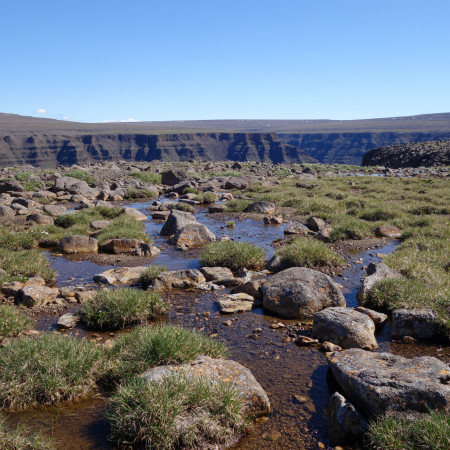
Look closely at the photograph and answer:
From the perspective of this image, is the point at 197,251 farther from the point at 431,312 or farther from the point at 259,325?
the point at 431,312

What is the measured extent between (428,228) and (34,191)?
89.7 ft

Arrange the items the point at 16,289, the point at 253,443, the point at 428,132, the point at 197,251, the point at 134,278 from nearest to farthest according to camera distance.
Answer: the point at 253,443
the point at 16,289
the point at 134,278
the point at 197,251
the point at 428,132

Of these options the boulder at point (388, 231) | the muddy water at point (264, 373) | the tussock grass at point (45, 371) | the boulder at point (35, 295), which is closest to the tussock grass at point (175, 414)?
the muddy water at point (264, 373)

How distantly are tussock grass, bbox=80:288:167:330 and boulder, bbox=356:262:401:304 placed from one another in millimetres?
5045

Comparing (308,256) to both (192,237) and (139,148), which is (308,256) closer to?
(192,237)

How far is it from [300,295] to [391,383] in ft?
12.7

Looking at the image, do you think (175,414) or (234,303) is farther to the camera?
(234,303)

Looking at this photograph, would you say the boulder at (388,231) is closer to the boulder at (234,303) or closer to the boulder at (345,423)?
the boulder at (234,303)

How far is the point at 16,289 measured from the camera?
9.89 meters

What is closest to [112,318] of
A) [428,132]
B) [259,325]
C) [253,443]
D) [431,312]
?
[259,325]

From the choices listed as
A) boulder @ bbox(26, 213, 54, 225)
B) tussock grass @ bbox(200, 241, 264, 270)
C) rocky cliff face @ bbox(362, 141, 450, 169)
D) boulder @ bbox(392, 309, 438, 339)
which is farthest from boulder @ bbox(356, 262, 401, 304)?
rocky cliff face @ bbox(362, 141, 450, 169)

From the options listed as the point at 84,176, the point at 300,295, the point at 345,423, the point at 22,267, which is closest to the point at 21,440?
the point at 345,423

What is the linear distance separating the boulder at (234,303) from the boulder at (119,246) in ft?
20.2

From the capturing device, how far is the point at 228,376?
593cm
